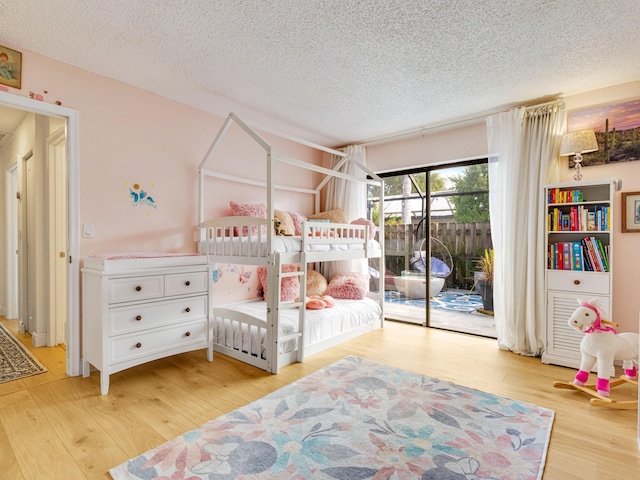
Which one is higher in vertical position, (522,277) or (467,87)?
(467,87)

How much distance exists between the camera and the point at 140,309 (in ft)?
7.68

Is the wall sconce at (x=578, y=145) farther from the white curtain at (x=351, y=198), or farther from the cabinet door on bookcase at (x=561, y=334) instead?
the white curtain at (x=351, y=198)

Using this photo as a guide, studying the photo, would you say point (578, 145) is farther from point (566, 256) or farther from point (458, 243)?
point (458, 243)

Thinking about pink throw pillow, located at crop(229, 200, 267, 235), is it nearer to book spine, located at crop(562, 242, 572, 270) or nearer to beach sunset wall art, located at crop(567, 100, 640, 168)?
book spine, located at crop(562, 242, 572, 270)

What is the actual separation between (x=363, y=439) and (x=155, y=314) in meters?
1.64

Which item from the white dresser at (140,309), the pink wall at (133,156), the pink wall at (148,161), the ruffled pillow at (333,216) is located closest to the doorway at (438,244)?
the pink wall at (148,161)

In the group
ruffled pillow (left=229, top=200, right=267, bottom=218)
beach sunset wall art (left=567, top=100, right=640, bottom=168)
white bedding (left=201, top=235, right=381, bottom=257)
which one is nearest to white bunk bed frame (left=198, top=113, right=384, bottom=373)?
white bedding (left=201, top=235, right=381, bottom=257)

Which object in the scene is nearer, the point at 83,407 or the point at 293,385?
the point at 83,407

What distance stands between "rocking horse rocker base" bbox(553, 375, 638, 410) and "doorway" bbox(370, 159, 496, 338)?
4.24ft

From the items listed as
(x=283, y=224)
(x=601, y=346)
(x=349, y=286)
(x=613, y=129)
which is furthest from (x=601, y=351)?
(x=283, y=224)

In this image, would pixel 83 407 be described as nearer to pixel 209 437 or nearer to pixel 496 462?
pixel 209 437

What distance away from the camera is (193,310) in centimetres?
264

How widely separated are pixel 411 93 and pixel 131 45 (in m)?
2.18

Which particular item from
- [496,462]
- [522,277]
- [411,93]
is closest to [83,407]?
[496,462]
